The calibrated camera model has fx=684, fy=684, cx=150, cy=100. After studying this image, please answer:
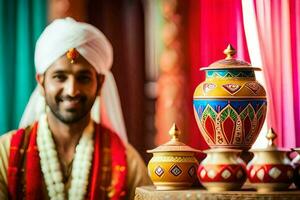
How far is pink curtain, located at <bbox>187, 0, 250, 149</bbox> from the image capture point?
7.85ft

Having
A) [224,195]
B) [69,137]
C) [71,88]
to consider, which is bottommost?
[224,195]

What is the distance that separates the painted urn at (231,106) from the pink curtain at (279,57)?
1.69 ft

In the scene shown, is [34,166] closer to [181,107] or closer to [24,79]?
[24,79]

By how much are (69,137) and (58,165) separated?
0.36 ft

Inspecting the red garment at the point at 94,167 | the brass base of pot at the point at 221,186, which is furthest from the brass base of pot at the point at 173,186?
the red garment at the point at 94,167

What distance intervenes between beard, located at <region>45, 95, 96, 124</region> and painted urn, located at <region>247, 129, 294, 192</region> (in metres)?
0.78

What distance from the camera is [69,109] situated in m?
2.32

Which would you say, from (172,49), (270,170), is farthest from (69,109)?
(270,170)

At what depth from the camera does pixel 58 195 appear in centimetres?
227

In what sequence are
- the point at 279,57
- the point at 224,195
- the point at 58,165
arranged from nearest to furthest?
1. the point at 224,195
2. the point at 58,165
3. the point at 279,57

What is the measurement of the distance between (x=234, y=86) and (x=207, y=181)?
11.4 inches

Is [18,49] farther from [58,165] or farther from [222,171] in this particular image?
[222,171]

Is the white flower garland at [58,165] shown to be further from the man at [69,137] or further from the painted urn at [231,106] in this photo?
the painted urn at [231,106]

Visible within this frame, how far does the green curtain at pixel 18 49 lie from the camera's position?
91.0 inches
